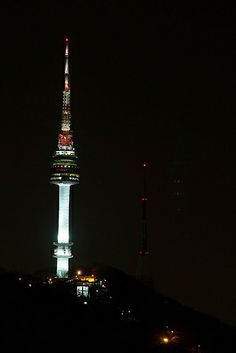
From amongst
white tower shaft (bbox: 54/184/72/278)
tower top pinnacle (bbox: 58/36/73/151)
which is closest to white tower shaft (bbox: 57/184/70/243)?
white tower shaft (bbox: 54/184/72/278)

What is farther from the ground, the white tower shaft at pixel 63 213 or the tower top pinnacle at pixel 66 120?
the tower top pinnacle at pixel 66 120

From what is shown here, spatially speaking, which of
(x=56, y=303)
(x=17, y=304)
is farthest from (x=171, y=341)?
(x=17, y=304)

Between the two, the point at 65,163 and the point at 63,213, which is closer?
the point at 65,163

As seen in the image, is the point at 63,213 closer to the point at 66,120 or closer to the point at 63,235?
the point at 63,235

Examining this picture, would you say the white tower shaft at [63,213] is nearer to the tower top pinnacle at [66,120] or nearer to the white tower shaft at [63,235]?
the white tower shaft at [63,235]

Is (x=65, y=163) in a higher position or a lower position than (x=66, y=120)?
lower

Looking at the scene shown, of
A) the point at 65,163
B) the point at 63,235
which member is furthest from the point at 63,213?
the point at 65,163

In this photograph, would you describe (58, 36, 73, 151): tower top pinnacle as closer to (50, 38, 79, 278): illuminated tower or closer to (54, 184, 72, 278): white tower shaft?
(50, 38, 79, 278): illuminated tower

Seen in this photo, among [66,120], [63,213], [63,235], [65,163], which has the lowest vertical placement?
[63,235]

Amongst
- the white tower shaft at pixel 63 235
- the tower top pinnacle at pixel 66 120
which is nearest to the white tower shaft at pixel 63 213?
the white tower shaft at pixel 63 235

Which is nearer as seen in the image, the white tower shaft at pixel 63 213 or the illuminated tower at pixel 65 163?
the illuminated tower at pixel 65 163

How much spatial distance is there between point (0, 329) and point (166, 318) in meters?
16.9

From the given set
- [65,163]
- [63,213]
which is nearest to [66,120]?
[65,163]

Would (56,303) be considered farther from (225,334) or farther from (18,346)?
(225,334)
